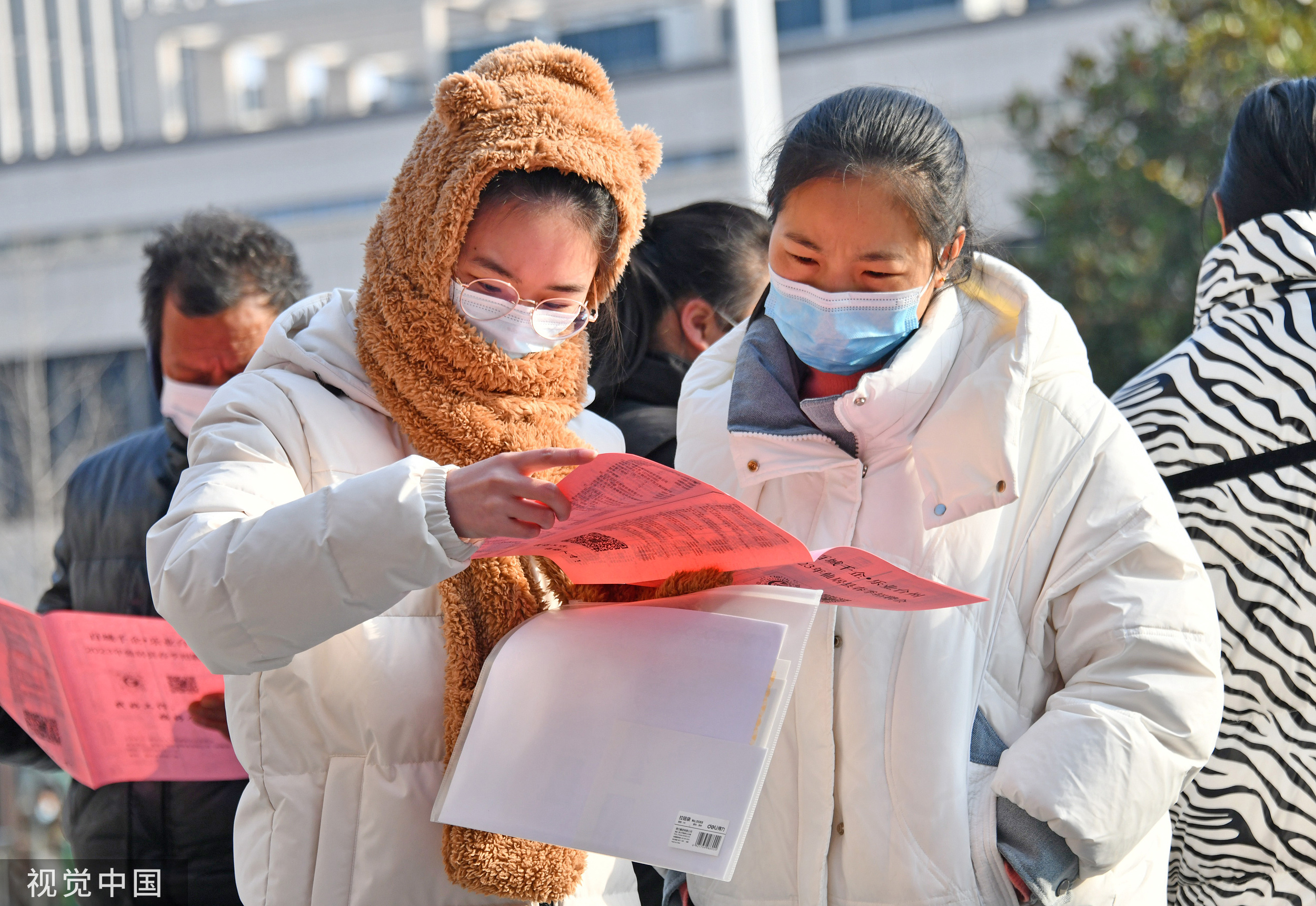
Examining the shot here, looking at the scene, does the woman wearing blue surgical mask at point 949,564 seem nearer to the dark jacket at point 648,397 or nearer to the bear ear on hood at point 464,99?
the bear ear on hood at point 464,99

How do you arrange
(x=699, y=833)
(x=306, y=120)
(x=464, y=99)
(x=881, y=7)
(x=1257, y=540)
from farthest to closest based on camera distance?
(x=881, y=7)
(x=306, y=120)
(x=1257, y=540)
(x=464, y=99)
(x=699, y=833)

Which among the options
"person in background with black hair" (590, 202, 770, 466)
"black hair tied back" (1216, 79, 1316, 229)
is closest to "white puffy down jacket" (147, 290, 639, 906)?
"person in background with black hair" (590, 202, 770, 466)

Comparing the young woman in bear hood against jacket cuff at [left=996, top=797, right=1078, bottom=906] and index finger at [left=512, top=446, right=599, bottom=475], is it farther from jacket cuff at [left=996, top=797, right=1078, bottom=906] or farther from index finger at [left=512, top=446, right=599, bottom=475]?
jacket cuff at [left=996, top=797, right=1078, bottom=906]

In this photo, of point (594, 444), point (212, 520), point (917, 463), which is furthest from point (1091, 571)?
point (212, 520)

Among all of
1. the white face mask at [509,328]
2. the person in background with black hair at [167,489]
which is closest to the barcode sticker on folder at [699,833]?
the white face mask at [509,328]

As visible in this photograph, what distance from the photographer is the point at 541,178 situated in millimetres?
1699

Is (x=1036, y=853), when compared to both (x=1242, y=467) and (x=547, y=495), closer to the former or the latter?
(x=547, y=495)

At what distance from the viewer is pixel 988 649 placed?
5.49 ft

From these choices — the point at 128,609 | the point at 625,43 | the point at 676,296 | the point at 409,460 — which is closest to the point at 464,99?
the point at 409,460

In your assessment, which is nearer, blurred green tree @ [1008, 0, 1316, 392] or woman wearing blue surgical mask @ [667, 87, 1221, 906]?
woman wearing blue surgical mask @ [667, 87, 1221, 906]

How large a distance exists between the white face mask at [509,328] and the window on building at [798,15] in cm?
2358

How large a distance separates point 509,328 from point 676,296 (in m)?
1.11

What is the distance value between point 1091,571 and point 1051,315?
379 millimetres

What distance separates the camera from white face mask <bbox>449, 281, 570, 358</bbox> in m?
1.70
